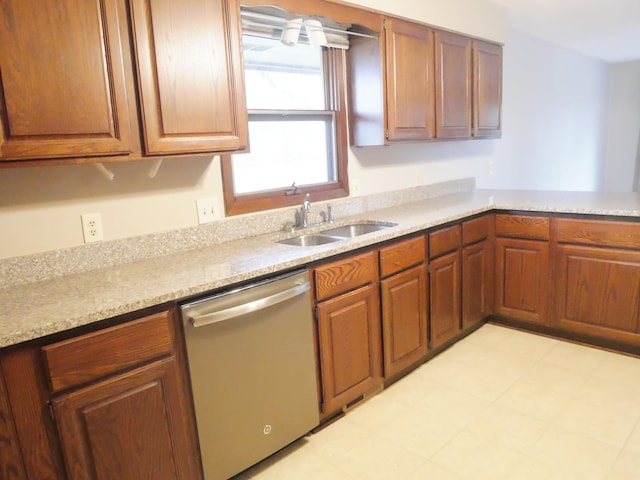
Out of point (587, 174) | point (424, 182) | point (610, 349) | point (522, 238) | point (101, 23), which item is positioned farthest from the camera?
point (587, 174)

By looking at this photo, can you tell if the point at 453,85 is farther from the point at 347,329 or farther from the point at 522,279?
the point at 347,329

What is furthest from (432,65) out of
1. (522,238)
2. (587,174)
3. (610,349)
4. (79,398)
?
(587,174)

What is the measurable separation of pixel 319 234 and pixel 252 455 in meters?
1.18

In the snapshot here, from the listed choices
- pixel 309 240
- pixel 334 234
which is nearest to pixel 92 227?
pixel 309 240

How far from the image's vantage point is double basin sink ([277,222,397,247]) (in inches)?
96.5

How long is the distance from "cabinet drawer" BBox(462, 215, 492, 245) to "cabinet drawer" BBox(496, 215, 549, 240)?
7 centimetres

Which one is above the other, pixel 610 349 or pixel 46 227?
pixel 46 227

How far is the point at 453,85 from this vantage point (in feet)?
10.4

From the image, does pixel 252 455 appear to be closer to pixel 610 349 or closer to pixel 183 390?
pixel 183 390

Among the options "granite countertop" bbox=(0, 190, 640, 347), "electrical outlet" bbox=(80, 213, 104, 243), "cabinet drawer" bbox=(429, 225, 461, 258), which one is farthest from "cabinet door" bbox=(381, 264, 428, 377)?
"electrical outlet" bbox=(80, 213, 104, 243)

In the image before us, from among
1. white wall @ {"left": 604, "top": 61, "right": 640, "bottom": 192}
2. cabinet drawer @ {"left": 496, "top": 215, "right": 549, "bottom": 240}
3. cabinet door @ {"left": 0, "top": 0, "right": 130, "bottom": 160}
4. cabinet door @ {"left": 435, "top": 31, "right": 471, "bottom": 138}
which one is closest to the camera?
cabinet door @ {"left": 0, "top": 0, "right": 130, "bottom": 160}

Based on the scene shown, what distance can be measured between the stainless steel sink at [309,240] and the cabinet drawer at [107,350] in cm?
99

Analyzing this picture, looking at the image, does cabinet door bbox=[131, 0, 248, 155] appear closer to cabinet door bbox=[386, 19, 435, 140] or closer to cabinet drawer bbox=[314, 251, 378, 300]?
cabinet drawer bbox=[314, 251, 378, 300]

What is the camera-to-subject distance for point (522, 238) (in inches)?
117
